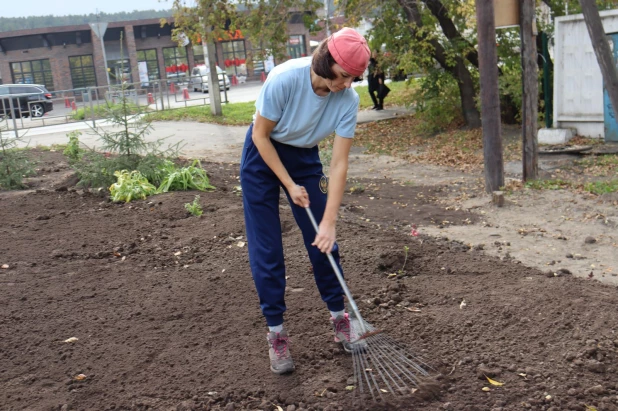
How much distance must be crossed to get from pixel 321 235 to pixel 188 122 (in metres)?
16.8

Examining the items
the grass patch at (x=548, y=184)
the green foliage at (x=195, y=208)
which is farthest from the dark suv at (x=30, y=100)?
the grass patch at (x=548, y=184)

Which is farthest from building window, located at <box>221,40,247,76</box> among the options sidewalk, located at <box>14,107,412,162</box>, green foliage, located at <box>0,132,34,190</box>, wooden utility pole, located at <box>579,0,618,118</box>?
wooden utility pole, located at <box>579,0,618,118</box>

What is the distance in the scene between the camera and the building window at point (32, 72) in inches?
1815

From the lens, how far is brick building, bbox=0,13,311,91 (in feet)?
151

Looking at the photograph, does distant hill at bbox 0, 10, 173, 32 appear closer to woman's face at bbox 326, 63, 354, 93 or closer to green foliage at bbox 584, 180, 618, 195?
green foliage at bbox 584, 180, 618, 195

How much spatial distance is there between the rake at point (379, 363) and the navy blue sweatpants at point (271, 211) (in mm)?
136

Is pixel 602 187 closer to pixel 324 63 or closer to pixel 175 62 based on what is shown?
pixel 324 63

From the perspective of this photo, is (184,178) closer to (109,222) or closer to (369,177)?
(109,222)

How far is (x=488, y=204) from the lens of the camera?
25.1 ft

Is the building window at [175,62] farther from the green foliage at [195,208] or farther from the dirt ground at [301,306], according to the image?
the green foliage at [195,208]

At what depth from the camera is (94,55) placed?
47719mm

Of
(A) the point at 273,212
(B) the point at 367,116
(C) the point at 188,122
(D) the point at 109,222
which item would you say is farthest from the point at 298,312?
(C) the point at 188,122

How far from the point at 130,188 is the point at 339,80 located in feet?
17.8

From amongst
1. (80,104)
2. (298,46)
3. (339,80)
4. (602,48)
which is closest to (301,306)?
(339,80)
